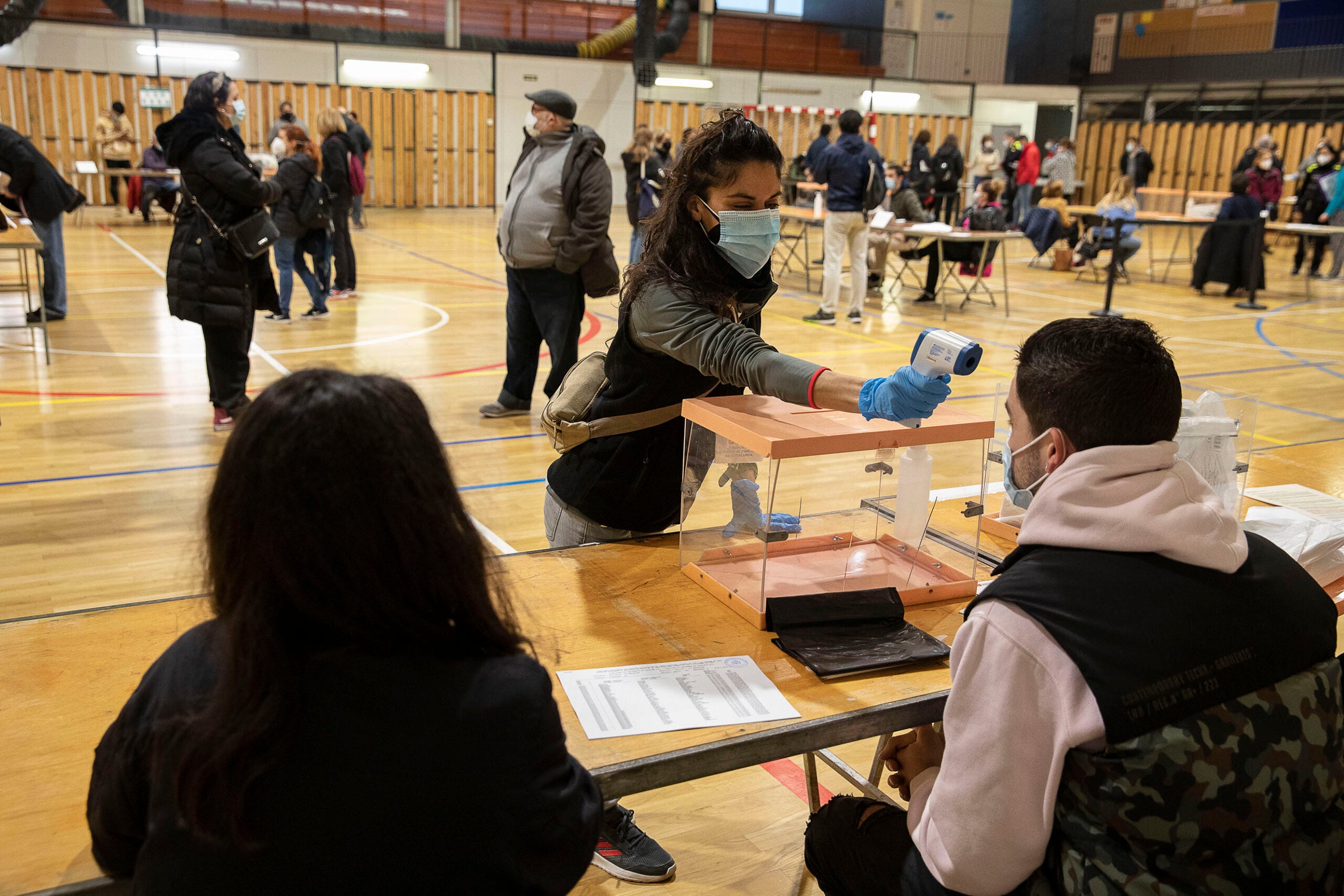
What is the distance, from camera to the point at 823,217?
10.0 meters

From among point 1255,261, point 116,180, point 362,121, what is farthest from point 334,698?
point 362,121

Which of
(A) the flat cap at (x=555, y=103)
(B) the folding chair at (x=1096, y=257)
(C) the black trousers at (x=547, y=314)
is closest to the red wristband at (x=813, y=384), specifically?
(C) the black trousers at (x=547, y=314)

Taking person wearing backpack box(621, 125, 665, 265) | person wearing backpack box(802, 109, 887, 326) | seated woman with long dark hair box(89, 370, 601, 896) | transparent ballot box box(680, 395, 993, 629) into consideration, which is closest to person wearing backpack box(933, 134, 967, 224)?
person wearing backpack box(621, 125, 665, 265)

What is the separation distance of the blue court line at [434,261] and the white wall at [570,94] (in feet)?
21.1

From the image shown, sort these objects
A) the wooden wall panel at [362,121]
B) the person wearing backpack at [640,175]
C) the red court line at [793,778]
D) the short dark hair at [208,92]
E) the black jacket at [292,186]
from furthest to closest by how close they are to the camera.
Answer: the wooden wall panel at [362,121], the person wearing backpack at [640,175], the black jacket at [292,186], the short dark hair at [208,92], the red court line at [793,778]

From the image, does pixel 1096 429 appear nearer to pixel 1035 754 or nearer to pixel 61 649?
pixel 1035 754

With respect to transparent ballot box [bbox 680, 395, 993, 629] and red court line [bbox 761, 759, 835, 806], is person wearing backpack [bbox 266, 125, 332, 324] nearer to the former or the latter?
red court line [bbox 761, 759, 835, 806]

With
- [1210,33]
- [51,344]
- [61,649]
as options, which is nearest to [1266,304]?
[51,344]

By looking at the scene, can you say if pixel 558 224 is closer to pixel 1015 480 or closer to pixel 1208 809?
pixel 1015 480

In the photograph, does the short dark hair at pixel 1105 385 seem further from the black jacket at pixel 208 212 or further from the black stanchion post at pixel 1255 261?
the black stanchion post at pixel 1255 261

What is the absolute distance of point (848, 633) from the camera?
5.99 feet

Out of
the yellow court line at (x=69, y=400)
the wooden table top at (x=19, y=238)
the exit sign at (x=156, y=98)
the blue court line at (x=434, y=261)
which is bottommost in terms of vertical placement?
the yellow court line at (x=69, y=400)

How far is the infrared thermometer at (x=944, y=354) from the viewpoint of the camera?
65.9 inches

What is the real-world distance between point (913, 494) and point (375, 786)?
1.35 m
